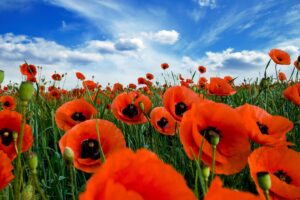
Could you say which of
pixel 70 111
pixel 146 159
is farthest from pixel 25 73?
pixel 146 159

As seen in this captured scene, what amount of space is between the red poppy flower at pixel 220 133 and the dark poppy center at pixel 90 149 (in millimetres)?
371

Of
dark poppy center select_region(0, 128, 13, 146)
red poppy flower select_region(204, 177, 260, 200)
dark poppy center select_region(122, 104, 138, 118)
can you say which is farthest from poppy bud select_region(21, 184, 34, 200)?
dark poppy center select_region(122, 104, 138, 118)

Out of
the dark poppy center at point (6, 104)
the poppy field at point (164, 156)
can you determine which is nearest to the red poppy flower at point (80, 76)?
the dark poppy center at point (6, 104)

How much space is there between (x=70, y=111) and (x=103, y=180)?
1.49m

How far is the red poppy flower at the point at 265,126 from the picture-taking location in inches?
45.3

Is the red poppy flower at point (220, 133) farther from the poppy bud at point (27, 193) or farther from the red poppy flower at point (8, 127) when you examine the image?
the red poppy flower at point (8, 127)

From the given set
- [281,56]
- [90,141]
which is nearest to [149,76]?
[281,56]

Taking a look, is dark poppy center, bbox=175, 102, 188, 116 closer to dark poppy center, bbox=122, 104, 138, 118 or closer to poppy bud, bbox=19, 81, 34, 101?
dark poppy center, bbox=122, 104, 138, 118

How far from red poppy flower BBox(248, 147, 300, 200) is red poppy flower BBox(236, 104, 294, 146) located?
8 cm

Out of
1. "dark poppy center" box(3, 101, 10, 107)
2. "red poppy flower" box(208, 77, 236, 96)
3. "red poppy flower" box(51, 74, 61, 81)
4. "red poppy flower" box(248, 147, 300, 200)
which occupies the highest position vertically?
"red poppy flower" box(51, 74, 61, 81)

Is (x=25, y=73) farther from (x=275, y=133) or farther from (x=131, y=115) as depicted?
(x=275, y=133)

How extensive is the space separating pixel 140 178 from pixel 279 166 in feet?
2.58

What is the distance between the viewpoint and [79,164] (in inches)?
48.8

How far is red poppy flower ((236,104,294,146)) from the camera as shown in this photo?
1149mm
